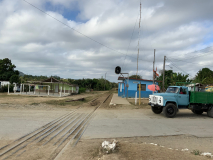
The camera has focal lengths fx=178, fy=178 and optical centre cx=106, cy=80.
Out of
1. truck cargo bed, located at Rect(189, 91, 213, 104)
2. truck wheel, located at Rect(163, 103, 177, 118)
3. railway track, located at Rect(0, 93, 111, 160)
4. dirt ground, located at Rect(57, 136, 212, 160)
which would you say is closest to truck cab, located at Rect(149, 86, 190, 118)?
truck wheel, located at Rect(163, 103, 177, 118)

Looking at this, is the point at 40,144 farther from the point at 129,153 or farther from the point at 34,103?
the point at 34,103

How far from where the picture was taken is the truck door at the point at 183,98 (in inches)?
468

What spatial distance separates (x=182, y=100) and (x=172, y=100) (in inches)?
32.6

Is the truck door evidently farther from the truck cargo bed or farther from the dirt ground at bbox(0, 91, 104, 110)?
the dirt ground at bbox(0, 91, 104, 110)

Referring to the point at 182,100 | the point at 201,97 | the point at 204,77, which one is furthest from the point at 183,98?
the point at 204,77

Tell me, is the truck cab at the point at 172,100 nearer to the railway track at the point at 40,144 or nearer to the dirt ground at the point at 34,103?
the railway track at the point at 40,144

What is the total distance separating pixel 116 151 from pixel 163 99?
7.71m

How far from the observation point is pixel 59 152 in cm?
489

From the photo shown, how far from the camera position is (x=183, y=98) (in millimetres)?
11945

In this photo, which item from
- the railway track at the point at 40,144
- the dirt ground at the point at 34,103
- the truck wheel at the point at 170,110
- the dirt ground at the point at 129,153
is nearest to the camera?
the dirt ground at the point at 129,153

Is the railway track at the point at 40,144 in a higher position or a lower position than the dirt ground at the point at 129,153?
lower

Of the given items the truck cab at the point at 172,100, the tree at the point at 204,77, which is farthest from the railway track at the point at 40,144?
the tree at the point at 204,77

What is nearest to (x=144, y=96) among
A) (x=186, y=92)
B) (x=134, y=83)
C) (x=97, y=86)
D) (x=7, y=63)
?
(x=134, y=83)

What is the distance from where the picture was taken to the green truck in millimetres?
11523
